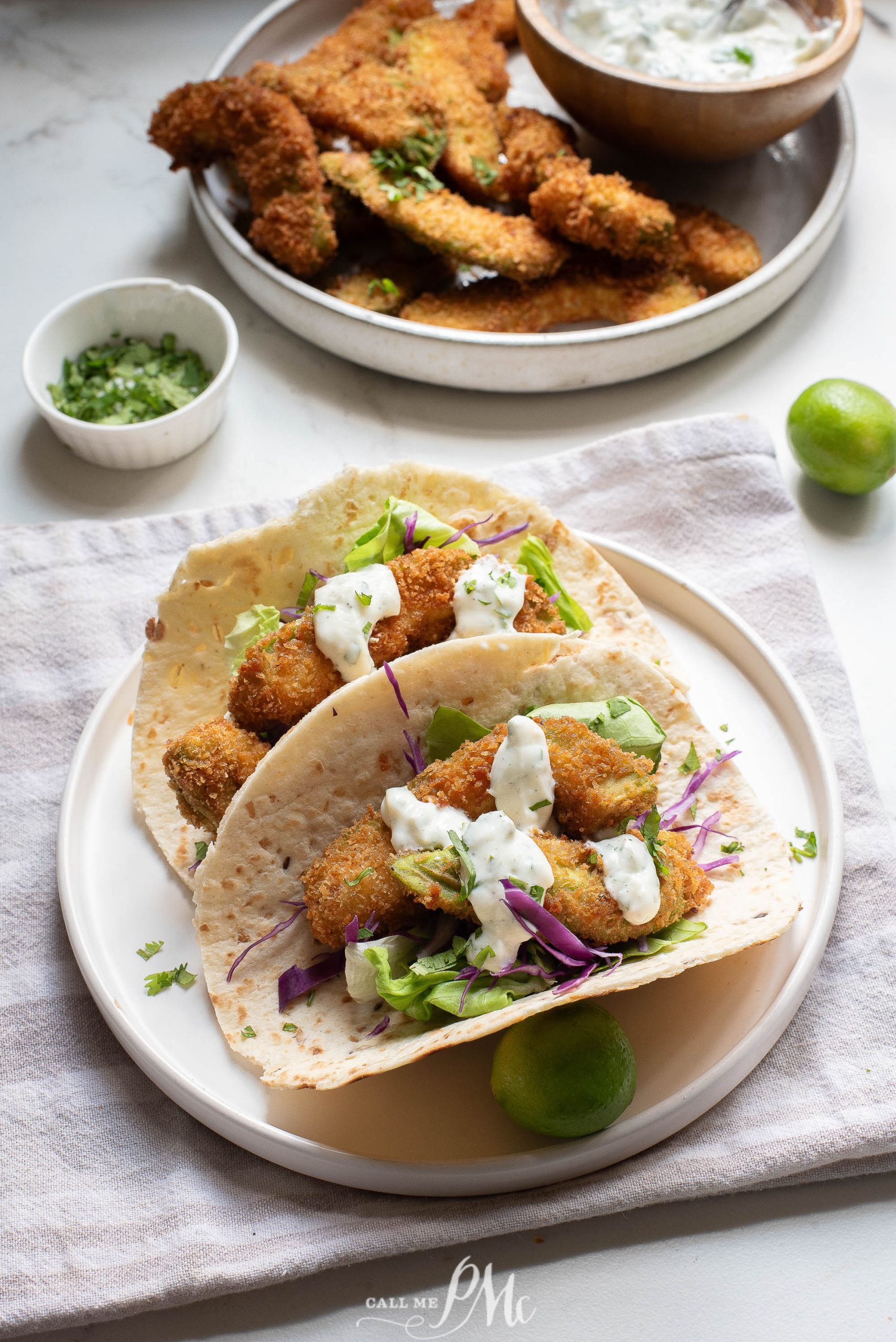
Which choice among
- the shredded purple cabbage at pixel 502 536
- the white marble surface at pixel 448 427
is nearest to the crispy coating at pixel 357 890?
the white marble surface at pixel 448 427

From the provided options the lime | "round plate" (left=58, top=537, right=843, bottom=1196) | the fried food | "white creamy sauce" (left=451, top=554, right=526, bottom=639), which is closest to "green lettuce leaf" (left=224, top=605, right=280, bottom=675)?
"round plate" (left=58, top=537, right=843, bottom=1196)

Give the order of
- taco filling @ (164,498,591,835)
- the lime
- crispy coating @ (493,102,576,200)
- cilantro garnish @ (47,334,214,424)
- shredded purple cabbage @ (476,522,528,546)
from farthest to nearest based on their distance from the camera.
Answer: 1. crispy coating @ (493,102,576,200)
2. cilantro garnish @ (47,334,214,424)
3. shredded purple cabbage @ (476,522,528,546)
4. taco filling @ (164,498,591,835)
5. the lime

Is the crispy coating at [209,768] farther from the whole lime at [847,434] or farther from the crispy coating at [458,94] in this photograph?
the crispy coating at [458,94]

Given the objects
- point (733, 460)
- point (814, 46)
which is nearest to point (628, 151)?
point (814, 46)

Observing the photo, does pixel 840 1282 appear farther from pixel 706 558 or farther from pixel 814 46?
pixel 814 46

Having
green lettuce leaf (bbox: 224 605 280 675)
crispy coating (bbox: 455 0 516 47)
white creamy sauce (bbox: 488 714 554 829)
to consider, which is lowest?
green lettuce leaf (bbox: 224 605 280 675)

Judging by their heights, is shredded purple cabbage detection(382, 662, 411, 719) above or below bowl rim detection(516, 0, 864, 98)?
below

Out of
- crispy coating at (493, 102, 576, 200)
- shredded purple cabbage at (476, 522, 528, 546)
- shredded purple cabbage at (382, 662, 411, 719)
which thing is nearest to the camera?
shredded purple cabbage at (382, 662, 411, 719)

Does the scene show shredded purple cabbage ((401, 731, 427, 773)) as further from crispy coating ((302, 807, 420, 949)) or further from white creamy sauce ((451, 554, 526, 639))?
white creamy sauce ((451, 554, 526, 639))
